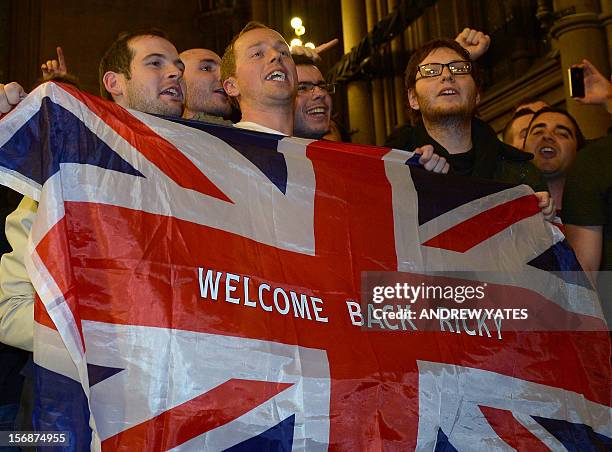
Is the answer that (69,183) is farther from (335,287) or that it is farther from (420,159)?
(420,159)

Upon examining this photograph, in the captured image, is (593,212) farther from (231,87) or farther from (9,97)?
(9,97)

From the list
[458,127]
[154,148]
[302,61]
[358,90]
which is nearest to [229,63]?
[302,61]

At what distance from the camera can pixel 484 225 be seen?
9.37 ft

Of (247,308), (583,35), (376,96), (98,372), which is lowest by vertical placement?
(98,372)

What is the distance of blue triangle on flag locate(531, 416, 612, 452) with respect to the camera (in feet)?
8.19

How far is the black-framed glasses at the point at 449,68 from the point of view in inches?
130

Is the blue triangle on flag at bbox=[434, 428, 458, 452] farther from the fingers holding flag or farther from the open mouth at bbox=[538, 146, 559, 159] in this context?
the open mouth at bbox=[538, 146, 559, 159]

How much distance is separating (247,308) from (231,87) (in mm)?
1297

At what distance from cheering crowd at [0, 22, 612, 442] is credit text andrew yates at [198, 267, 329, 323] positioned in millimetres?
765

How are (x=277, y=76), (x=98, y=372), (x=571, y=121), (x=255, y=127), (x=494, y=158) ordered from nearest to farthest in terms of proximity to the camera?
(x=98, y=372)
(x=255, y=127)
(x=277, y=76)
(x=494, y=158)
(x=571, y=121)

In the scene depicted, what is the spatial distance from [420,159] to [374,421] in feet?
3.49

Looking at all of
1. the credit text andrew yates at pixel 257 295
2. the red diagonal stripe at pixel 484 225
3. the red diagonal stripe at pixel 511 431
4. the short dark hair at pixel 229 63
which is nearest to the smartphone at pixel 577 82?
the red diagonal stripe at pixel 484 225

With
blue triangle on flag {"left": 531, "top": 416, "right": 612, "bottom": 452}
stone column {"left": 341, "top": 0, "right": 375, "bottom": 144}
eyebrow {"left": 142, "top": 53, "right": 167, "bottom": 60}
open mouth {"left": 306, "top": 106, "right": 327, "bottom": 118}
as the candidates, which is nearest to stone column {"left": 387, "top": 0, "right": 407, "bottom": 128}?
stone column {"left": 341, "top": 0, "right": 375, "bottom": 144}

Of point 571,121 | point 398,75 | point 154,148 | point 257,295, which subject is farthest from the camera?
point 398,75
